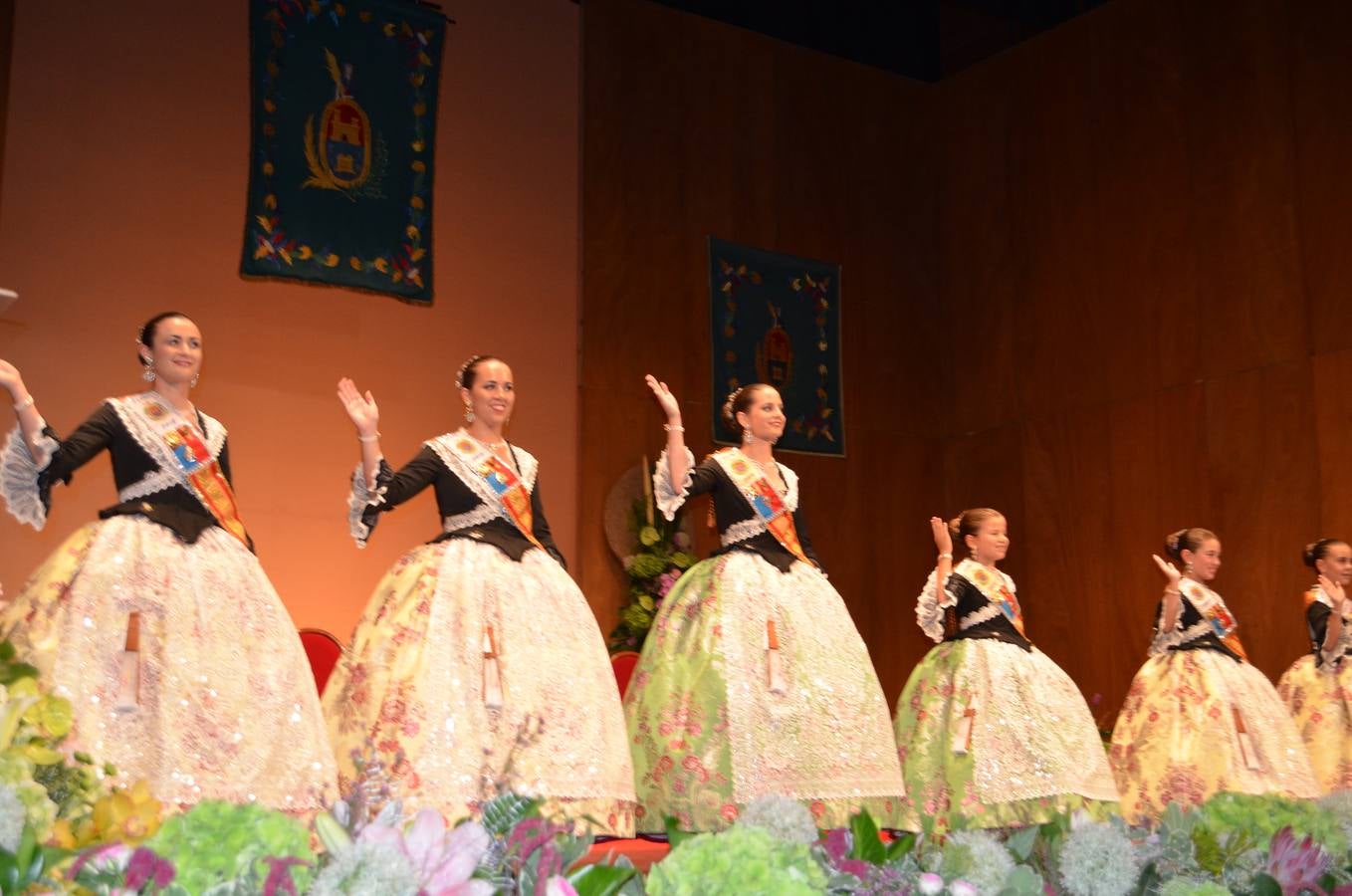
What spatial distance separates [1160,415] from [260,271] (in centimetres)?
473

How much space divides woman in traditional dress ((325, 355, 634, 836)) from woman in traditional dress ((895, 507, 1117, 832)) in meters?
1.61

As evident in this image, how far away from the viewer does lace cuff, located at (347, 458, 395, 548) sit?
4.25 m

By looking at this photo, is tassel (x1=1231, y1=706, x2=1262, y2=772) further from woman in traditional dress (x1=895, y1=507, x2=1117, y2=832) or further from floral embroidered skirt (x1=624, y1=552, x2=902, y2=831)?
floral embroidered skirt (x1=624, y1=552, x2=902, y2=831)

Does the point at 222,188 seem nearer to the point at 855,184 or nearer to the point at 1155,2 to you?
the point at 855,184

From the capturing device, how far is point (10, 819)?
4.09 feet

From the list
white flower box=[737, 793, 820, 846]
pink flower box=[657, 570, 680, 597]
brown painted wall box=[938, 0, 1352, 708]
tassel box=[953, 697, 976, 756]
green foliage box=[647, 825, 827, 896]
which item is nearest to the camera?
green foliage box=[647, 825, 827, 896]

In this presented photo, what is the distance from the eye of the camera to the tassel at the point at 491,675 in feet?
12.8

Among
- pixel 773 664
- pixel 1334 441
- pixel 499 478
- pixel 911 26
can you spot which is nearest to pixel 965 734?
pixel 773 664

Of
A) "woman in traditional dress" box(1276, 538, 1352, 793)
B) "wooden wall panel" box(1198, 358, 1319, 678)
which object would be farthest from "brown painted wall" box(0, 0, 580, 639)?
"woman in traditional dress" box(1276, 538, 1352, 793)

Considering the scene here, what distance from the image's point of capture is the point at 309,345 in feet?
21.7

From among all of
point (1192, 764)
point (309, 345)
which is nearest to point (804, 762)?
point (1192, 764)

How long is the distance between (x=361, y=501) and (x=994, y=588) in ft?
8.52

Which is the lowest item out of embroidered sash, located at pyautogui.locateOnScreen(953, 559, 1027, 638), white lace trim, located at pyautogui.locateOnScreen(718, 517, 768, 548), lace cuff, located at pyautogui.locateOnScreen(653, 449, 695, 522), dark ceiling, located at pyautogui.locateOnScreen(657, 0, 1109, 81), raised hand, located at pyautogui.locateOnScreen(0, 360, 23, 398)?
embroidered sash, located at pyautogui.locateOnScreen(953, 559, 1027, 638)

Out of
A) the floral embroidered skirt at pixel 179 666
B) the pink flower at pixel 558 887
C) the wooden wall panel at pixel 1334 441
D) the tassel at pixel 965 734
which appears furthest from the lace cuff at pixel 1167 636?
the pink flower at pixel 558 887
